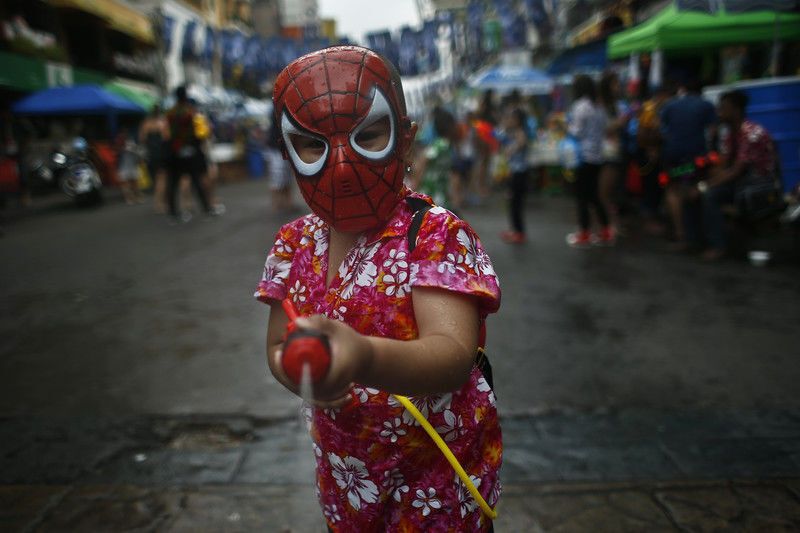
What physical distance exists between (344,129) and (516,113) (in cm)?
651

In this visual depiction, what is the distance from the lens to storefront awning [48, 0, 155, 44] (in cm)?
2041

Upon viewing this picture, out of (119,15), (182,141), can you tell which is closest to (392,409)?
(182,141)

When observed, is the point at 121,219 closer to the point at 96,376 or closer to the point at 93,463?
the point at 96,376

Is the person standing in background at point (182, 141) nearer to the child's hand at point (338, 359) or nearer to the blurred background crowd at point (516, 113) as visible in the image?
the blurred background crowd at point (516, 113)

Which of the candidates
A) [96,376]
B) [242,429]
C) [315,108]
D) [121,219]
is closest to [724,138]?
[242,429]

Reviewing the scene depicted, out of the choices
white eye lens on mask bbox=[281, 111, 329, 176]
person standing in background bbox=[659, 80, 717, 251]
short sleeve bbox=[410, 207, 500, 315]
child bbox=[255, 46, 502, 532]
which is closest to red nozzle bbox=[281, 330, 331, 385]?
child bbox=[255, 46, 502, 532]

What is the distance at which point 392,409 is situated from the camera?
1.31 meters

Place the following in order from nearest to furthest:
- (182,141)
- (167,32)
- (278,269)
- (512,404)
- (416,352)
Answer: (416,352)
(278,269)
(512,404)
(182,141)
(167,32)

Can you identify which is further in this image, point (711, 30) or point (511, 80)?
point (511, 80)

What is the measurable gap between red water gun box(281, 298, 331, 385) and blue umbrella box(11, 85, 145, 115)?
54.5ft

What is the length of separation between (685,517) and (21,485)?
102 inches

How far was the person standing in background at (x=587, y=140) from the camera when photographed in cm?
706

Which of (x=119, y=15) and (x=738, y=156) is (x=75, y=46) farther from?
(x=738, y=156)

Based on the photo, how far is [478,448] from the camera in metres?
1.41
